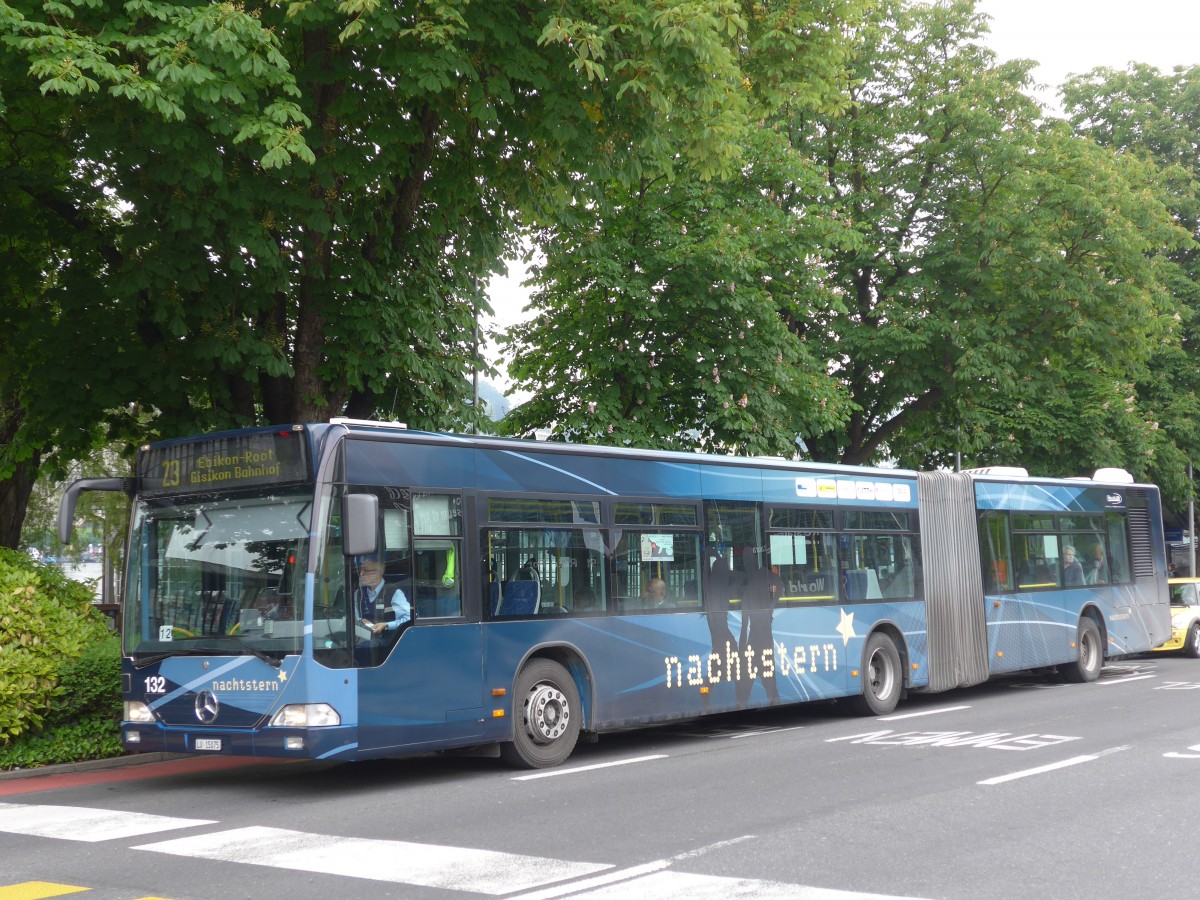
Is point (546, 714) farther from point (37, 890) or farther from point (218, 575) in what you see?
point (37, 890)

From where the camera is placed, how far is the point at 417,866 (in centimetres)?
761

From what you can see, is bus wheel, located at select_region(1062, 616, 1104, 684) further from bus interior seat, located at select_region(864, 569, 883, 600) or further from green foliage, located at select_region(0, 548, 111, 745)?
green foliage, located at select_region(0, 548, 111, 745)

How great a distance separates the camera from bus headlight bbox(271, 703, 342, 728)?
33.8 feet

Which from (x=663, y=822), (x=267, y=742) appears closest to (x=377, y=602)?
(x=267, y=742)

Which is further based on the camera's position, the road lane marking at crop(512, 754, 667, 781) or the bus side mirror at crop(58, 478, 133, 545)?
the road lane marking at crop(512, 754, 667, 781)

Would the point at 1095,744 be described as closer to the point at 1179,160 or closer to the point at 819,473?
the point at 819,473

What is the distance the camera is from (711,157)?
14.0 m

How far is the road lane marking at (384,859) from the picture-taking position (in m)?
7.18

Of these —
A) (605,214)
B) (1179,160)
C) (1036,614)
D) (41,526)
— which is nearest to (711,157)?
(605,214)

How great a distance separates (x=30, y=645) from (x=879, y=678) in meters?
10.3

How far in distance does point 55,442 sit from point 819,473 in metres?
9.40

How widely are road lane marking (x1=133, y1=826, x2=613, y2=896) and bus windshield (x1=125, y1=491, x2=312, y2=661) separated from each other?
6.52 feet

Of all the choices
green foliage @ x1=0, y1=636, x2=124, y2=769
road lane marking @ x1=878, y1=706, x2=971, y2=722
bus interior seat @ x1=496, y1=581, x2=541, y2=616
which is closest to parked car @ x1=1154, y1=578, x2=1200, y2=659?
road lane marking @ x1=878, y1=706, x2=971, y2=722

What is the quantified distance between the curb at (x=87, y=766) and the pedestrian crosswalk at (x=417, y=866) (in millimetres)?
3028
